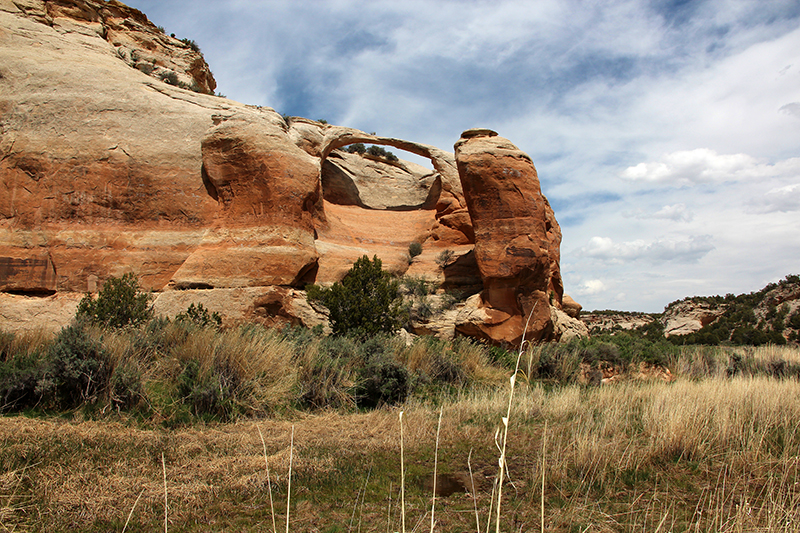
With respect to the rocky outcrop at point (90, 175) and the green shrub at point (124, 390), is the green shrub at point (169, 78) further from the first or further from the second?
the green shrub at point (124, 390)

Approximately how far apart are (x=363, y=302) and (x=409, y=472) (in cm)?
699

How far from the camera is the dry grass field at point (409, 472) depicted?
3.82 m

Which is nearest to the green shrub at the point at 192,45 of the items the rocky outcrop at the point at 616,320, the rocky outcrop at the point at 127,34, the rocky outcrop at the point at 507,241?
the rocky outcrop at the point at 127,34

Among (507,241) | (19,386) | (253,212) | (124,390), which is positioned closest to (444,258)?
(507,241)

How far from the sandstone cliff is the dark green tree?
151 cm

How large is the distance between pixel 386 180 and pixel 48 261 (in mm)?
15308

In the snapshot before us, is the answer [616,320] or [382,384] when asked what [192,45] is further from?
[616,320]

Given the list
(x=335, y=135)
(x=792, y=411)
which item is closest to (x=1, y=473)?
(x=792, y=411)

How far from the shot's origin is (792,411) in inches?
287

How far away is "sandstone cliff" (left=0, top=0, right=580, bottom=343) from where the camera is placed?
1270 cm

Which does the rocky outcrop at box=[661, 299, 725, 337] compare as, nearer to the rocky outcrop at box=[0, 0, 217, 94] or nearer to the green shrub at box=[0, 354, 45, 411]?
the rocky outcrop at box=[0, 0, 217, 94]

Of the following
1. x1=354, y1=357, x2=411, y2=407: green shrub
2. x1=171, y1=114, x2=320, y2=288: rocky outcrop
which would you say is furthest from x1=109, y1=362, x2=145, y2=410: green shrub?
x1=171, y1=114, x2=320, y2=288: rocky outcrop

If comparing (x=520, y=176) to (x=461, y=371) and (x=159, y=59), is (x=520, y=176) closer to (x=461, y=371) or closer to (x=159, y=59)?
(x=461, y=371)

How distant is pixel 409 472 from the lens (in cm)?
526
